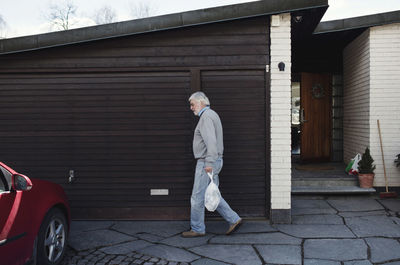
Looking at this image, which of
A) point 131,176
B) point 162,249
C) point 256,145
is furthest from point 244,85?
point 162,249

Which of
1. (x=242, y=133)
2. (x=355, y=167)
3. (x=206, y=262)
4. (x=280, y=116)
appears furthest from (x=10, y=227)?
(x=355, y=167)

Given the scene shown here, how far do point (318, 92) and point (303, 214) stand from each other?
175 inches

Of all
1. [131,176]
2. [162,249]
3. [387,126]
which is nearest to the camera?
[162,249]

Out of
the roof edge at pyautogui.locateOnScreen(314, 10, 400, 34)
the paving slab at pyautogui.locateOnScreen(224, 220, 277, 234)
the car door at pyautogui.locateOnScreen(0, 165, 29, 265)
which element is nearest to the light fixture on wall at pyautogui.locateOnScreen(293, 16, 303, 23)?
the roof edge at pyautogui.locateOnScreen(314, 10, 400, 34)

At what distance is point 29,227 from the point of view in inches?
141

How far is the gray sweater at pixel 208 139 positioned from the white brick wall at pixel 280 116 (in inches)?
41.6

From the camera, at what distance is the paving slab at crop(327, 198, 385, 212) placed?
6429 mm

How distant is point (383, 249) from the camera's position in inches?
179

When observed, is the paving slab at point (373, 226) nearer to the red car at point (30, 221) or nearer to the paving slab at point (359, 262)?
the paving slab at point (359, 262)

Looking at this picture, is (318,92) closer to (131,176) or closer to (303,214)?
(303,214)

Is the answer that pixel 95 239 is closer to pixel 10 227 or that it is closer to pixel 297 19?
pixel 10 227

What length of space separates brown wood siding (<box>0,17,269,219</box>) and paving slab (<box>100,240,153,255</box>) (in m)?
1.05

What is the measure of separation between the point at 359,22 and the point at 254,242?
16.0 ft

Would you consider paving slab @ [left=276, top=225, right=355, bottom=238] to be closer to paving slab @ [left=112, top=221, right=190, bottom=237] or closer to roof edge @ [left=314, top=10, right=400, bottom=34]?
paving slab @ [left=112, top=221, right=190, bottom=237]
